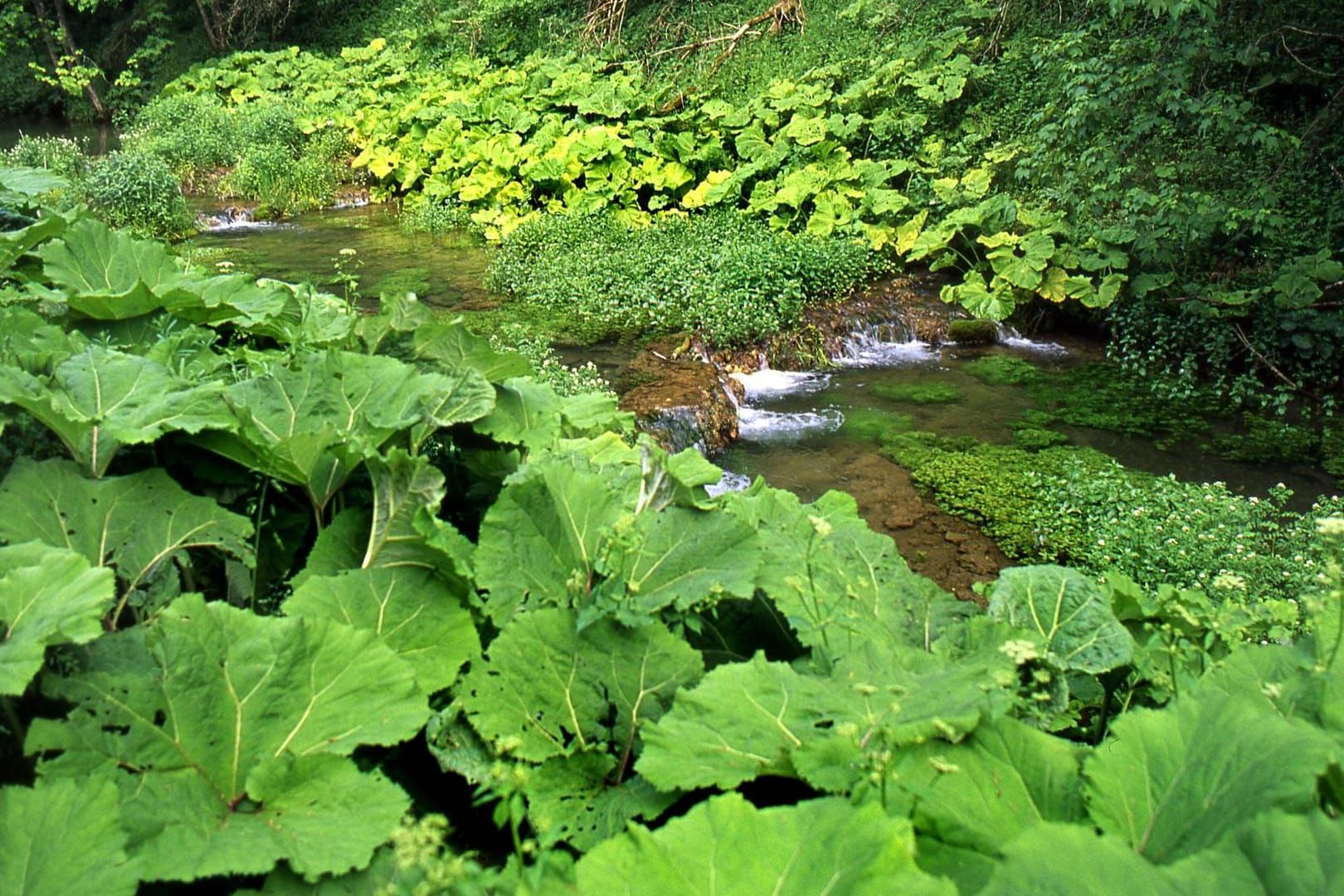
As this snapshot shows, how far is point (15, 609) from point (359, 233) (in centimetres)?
1171

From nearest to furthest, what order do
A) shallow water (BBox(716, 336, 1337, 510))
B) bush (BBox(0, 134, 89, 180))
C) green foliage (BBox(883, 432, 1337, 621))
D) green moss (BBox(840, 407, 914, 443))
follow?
green foliage (BBox(883, 432, 1337, 621)) < shallow water (BBox(716, 336, 1337, 510)) < green moss (BBox(840, 407, 914, 443)) < bush (BBox(0, 134, 89, 180))

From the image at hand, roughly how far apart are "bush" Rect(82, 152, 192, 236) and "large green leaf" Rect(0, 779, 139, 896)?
11.8 metres

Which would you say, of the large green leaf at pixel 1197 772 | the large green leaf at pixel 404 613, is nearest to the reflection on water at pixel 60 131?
the large green leaf at pixel 404 613

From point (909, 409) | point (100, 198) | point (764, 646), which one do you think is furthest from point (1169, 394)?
Answer: point (100, 198)

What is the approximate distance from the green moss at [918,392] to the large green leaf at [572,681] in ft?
21.7

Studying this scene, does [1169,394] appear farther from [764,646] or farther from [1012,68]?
[764,646]

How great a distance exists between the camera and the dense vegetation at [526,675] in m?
1.12

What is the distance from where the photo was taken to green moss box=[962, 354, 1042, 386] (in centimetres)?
822

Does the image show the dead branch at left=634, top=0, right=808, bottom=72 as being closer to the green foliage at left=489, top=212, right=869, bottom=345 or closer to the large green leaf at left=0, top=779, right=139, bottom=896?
the green foliage at left=489, top=212, right=869, bottom=345

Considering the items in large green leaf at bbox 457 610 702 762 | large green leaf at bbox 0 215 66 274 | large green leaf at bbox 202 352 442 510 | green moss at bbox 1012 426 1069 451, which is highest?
large green leaf at bbox 0 215 66 274

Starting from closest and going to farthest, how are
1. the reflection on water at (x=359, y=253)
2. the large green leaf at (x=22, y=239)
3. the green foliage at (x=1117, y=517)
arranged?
the large green leaf at (x=22, y=239) → the green foliage at (x=1117, y=517) → the reflection on water at (x=359, y=253)

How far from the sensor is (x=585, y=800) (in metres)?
1.46

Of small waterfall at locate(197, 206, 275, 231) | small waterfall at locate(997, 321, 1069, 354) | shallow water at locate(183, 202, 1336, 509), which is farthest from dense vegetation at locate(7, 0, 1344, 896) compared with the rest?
small waterfall at locate(197, 206, 275, 231)

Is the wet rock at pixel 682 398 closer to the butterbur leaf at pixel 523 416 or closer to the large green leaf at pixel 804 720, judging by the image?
the butterbur leaf at pixel 523 416
